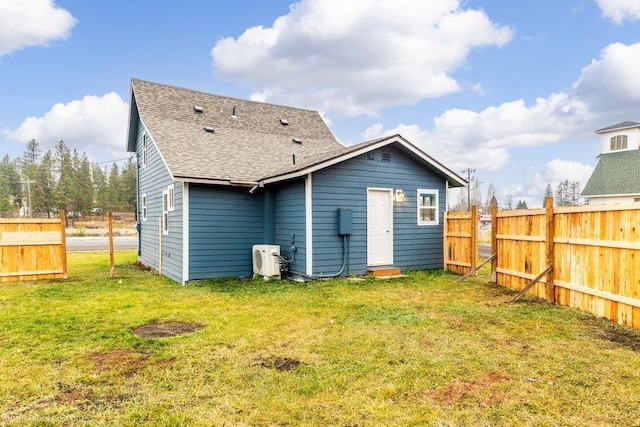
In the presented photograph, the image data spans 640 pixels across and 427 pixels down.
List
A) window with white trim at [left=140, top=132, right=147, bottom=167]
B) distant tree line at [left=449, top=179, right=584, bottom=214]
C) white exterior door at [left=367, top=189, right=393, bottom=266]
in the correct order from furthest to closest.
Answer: distant tree line at [left=449, top=179, right=584, bottom=214], window with white trim at [left=140, top=132, right=147, bottom=167], white exterior door at [left=367, top=189, right=393, bottom=266]

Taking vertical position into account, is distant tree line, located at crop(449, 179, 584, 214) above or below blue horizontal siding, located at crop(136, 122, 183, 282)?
above

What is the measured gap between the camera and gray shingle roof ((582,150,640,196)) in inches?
966

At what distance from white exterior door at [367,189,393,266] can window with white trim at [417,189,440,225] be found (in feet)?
3.54

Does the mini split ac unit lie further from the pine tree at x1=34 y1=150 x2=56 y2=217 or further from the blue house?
the pine tree at x1=34 y1=150 x2=56 y2=217

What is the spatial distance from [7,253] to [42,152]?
5509 cm

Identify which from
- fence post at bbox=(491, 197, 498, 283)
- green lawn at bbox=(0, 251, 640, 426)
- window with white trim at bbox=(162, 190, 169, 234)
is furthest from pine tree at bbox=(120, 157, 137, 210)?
Result: fence post at bbox=(491, 197, 498, 283)

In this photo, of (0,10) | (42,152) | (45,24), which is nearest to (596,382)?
(0,10)

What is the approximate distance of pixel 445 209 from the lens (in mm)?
11094

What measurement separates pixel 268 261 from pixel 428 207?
4939 millimetres

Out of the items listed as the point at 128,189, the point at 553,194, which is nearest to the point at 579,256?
the point at 128,189

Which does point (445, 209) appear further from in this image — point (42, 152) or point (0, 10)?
point (42, 152)

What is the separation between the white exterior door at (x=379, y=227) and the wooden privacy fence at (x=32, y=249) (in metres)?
7.79

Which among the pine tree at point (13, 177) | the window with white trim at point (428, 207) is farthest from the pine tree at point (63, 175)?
the window with white trim at point (428, 207)

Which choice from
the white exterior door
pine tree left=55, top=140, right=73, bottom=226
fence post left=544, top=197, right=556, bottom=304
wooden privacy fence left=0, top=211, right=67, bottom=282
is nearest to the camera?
fence post left=544, top=197, right=556, bottom=304
